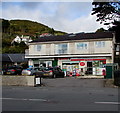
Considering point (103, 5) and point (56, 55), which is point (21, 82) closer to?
point (103, 5)

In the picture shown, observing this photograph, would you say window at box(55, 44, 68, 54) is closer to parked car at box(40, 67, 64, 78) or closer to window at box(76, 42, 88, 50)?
window at box(76, 42, 88, 50)

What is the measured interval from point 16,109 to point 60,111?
172 centimetres

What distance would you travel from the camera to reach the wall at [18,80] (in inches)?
770

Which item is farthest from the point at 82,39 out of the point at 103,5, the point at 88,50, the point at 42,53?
the point at 103,5

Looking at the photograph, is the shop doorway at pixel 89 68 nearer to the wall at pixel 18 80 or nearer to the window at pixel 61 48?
the window at pixel 61 48

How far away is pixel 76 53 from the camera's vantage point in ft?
127

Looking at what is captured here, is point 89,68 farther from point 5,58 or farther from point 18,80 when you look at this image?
point 5,58

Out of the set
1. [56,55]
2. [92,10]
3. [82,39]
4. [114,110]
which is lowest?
[114,110]

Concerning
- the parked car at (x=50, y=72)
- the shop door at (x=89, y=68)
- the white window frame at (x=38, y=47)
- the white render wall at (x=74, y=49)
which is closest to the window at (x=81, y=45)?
the white render wall at (x=74, y=49)

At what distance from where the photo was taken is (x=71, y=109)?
8.62 metres

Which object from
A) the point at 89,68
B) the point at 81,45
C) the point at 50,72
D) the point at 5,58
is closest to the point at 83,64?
the point at 89,68

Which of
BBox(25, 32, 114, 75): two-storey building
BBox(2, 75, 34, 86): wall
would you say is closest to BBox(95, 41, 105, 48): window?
BBox(25, 32, 114, 75): two-storey building

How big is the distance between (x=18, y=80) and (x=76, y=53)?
65.3 feet

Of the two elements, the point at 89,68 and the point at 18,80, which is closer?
the point at 18,80
